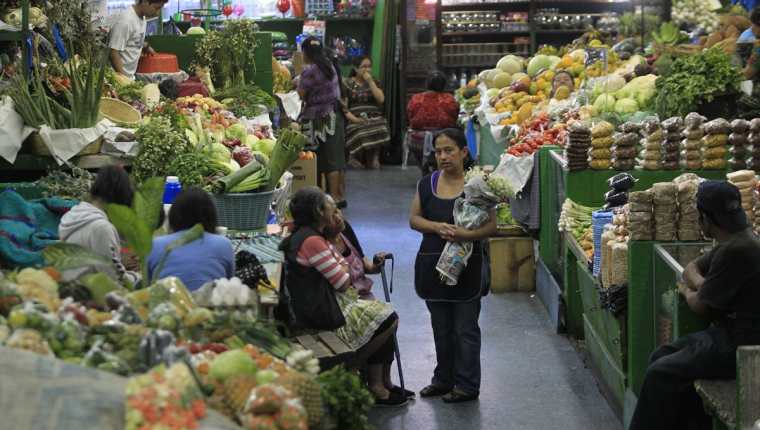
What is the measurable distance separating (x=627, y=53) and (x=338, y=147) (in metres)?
3.27

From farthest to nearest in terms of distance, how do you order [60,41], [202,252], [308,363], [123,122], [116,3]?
[116,3] < [60,41] < [123,122] < [202,252] < [308,363]

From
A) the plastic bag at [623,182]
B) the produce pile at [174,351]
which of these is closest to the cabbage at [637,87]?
the plastic bag at [623,182]

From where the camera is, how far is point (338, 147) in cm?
1355

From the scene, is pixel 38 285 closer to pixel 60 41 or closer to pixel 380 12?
pixel 60 41

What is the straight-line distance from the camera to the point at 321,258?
5.74m

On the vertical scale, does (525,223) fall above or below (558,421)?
above

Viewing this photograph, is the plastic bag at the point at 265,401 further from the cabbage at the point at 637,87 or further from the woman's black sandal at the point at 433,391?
the cabbage at the point at 637,87

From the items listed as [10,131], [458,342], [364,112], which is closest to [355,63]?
[364,112]

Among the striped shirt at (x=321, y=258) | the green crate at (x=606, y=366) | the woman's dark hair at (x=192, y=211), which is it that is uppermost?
the woman's dark hair at (x=192, y=211)

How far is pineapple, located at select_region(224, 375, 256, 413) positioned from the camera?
333cm

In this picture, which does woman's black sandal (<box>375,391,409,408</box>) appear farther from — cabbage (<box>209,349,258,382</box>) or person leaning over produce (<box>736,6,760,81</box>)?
person leaning over produce (<box>736,6,760,81</box>)

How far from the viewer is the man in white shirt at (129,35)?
9.36 m

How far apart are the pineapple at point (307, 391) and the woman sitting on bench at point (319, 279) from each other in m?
2.24

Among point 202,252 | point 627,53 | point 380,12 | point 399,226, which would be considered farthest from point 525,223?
point 380,12
